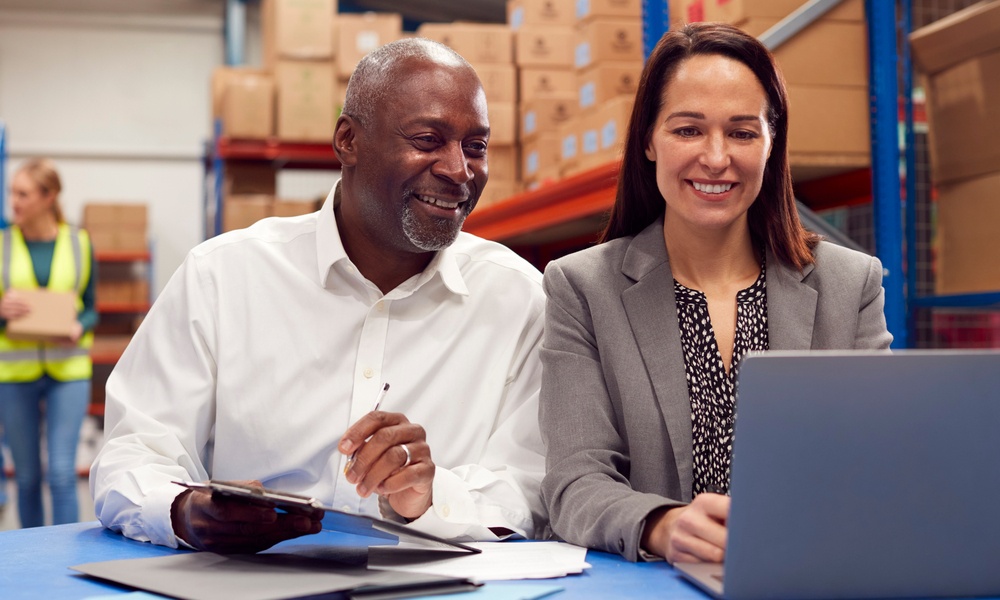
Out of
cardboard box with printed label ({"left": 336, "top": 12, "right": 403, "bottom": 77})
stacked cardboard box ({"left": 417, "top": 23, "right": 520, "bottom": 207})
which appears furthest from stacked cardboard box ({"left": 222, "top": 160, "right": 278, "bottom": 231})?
stacked cardboard box ({"left": 417, "top": 23, "right": 520, "bottom": 207})

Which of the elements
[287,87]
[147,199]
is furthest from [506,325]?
[147,199]

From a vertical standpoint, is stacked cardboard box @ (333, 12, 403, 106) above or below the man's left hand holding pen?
above

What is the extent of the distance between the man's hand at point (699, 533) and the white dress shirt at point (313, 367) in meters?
0.41

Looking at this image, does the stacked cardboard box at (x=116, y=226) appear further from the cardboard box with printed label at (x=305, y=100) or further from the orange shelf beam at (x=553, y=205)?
the orange shelf beam at (x=553, y=205)

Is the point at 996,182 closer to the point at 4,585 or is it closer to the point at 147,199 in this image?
the point at 4,585

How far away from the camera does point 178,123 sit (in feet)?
29.0

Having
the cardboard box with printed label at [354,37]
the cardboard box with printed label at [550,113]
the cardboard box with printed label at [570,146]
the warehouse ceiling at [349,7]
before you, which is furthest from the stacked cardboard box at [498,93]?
the warehouse ceiling at [349,7]

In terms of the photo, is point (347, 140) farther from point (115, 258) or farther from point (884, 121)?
point (115, 258)

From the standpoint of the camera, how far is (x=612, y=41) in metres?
3.62

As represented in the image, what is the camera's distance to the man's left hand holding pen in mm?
1165

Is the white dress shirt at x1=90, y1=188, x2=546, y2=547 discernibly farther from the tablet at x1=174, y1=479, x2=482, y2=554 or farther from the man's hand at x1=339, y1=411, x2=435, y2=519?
the tablet at x1=174, y1=479, x2=482, y2=554

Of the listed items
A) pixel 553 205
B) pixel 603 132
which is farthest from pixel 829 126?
pixel 553 205

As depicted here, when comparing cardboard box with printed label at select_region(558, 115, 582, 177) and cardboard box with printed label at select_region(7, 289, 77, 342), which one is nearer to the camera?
cardboard box with printed label at select_region(558, 115, 582, 177)

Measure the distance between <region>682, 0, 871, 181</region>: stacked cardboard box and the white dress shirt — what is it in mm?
1302
